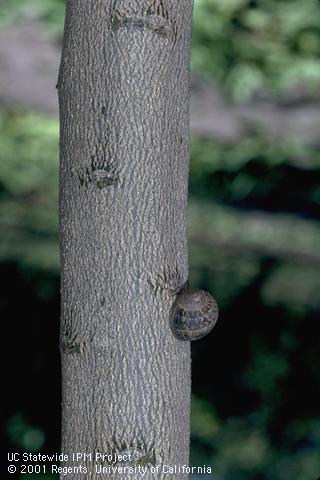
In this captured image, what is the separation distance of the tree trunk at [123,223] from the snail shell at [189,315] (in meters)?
0.01

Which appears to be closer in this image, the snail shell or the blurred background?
the snail shell

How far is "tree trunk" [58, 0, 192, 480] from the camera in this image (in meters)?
1.15

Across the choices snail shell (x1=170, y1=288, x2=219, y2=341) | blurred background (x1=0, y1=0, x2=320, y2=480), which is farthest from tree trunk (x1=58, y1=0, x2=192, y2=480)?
blurred background (x1=0, y1=0, x2=320, y2=480)

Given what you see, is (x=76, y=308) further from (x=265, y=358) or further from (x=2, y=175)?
(x=2, y=175)

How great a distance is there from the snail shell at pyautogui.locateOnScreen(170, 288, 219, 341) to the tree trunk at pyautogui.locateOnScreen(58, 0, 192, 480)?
0.04 feet

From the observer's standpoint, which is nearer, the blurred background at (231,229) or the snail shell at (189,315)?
the snail shell at (189,315)

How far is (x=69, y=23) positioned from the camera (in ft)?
3.98

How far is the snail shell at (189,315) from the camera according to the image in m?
1.15

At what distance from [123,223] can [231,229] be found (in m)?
3.14

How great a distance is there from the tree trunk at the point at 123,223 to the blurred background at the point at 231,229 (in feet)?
4.21

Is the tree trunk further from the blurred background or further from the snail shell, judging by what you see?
the blurred background

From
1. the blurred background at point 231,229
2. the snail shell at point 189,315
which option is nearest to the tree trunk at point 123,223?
the snail shell at point 189,315

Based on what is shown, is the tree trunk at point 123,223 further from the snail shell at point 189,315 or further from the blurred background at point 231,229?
the blurred background at point 231,229

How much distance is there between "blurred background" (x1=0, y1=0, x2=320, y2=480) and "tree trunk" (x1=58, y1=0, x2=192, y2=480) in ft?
4.21
